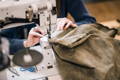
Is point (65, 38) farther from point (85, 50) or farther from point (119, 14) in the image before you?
point (119, 14)

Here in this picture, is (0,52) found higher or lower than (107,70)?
higher

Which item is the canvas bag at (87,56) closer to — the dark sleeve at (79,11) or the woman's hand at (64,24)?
the woman's hand at (64,24)

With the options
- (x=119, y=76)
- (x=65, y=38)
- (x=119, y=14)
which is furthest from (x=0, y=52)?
(x=119, y=14)

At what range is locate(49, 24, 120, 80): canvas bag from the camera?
1047 mm

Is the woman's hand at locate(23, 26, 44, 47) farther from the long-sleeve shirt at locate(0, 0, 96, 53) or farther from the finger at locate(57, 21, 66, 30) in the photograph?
the long-sleeve shirt at locate(0, 0, 96, 53)

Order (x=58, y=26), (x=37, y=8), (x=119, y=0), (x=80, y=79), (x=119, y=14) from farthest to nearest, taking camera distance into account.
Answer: (x=119, y=0), (x=119, y=14), (x=58, y=26), (x=37, y=8), (x=80, y=79)

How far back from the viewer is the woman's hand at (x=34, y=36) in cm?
131

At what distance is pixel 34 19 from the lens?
1248mm

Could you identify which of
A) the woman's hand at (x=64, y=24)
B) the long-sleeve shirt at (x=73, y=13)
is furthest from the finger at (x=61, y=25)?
the long-sleeve shirt at (x=73, y=13)

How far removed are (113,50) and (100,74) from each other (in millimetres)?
158

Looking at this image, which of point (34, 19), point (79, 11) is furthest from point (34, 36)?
point (79, 11)

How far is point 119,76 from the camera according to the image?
109 cm

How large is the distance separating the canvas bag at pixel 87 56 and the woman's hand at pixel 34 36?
0.51 ft

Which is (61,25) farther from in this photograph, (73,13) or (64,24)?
(73,13)
